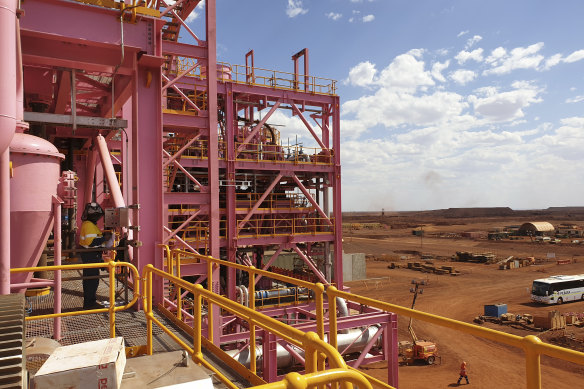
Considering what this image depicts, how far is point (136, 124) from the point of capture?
8289mm

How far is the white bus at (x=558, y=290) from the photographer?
33.9 meters

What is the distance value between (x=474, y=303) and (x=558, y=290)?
7.39m

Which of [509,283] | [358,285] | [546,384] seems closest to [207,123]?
[546,384]

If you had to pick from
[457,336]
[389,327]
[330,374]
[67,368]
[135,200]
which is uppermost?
[135,200]

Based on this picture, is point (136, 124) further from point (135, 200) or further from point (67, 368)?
point (67, 368)

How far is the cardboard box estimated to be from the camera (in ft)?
11.2

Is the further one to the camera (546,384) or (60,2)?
(546,384)

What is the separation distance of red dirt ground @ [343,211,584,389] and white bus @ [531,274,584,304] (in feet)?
2.40

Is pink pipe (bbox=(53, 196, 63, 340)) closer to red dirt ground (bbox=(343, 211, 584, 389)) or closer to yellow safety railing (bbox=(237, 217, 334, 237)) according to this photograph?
yellow safety railing (bbox=(237, 217, 334, 237))

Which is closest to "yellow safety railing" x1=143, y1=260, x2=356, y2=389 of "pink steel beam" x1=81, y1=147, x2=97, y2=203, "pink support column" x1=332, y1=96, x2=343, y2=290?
"pink steel beam" x1=81, y1=147, x2=97, y2=203

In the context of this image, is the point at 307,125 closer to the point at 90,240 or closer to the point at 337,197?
the point at 337,197

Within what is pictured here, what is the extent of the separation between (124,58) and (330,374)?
8056 millimetres

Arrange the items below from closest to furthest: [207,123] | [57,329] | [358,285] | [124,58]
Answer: [57,329] → [124,58] → [207,123] → [358,285]

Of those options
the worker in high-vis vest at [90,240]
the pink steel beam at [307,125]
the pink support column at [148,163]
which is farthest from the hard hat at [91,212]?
the pink steel beam at [307,125]
